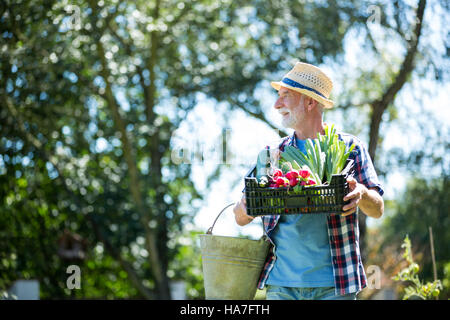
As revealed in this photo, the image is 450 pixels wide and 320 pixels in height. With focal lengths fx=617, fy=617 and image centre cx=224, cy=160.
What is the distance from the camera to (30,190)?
815cm

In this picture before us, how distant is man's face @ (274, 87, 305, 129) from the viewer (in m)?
2.77

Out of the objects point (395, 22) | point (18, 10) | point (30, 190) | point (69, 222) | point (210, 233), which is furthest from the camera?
point (69, 222)

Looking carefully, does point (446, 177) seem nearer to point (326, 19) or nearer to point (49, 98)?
point (326, 19)

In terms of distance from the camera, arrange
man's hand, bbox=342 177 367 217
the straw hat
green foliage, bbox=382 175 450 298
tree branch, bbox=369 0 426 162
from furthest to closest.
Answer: green foliage, bbox=382 175 450 298, tree branch, bbox=369 0 426 162, the straw hat, man's hand, bbox=342 177 367 217

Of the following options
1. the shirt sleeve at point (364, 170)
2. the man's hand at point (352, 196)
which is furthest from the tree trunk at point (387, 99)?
the man's hand at point (352, 196)

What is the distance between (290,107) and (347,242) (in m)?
0.66

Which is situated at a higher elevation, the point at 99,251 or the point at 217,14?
the point at 217,14

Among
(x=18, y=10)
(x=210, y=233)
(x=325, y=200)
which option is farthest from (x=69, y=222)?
(x=325, y=200)

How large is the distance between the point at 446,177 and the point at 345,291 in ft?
18.3

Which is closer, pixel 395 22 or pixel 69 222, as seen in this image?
pixel 395 22

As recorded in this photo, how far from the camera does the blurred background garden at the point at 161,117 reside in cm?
716

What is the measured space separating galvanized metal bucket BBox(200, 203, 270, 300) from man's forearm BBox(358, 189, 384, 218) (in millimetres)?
448

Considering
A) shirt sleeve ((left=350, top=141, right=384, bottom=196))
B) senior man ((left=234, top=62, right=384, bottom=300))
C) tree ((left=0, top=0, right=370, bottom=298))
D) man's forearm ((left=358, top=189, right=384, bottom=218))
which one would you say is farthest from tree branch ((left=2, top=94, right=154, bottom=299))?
man's forearm ((left=358, top=189, right=384, bottom=218))

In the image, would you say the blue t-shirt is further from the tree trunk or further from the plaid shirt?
the tree trunk
